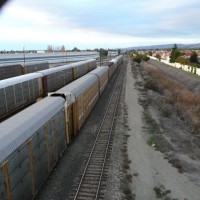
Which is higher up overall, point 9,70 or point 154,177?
point 9,70

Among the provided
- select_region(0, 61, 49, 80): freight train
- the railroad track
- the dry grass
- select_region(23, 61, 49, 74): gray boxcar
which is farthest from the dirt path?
select_region(23, 61, 49, 74): gray boxcar

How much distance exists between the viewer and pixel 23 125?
33.1 ft

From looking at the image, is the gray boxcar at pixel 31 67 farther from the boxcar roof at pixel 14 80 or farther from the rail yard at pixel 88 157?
the rail yard at pixel 88 157

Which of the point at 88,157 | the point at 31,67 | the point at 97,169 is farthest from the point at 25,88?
the point at 31,67

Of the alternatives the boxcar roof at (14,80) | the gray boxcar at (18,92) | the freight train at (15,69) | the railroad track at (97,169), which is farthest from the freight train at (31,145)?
the freight train at (15,69)

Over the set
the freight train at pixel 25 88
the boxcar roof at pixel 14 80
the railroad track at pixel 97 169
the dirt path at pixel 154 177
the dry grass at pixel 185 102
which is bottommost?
the dry grass at pixel 185 102

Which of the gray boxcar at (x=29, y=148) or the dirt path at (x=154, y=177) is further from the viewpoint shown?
the dirt path at (x=154, y=177)

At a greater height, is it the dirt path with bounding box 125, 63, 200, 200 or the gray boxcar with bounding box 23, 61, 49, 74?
the gray boxcar with bounding box 23, 61, 49, 74

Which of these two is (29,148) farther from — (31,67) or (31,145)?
(31,67)

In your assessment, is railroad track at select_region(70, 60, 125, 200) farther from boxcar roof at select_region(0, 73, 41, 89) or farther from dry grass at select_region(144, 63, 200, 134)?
dry grass at select_region(144, 63, 200, 134)

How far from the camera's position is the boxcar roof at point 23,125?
8537 millimetres

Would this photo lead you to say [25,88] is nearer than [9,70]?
Yes

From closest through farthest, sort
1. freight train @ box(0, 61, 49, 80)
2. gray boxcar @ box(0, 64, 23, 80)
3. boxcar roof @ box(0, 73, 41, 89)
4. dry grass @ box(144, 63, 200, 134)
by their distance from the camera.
Result: 1. boxcar roof @ box(0, 73, 41, 89)
2. dry grass @ box(144, 63, 200, 134)
3. gray boxcar @ box(0, 64, 23, 80)
4. freight train @ box(0, 61, 49, 80)

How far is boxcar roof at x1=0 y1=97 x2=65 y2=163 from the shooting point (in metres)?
8.54
